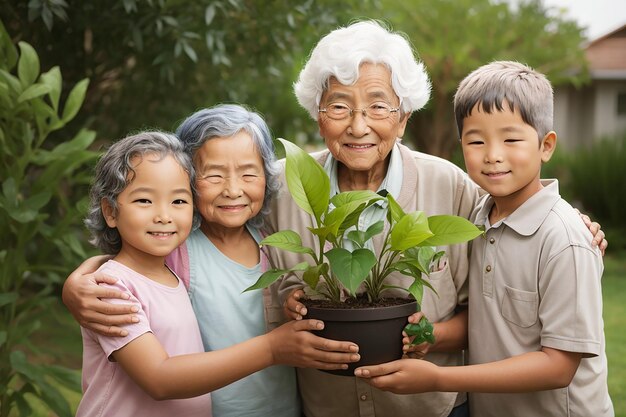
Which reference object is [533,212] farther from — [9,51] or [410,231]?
[9,51]

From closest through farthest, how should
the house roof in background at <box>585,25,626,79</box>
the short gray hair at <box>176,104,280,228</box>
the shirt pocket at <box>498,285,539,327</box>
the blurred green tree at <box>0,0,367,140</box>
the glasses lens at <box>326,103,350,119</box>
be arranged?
the shirt pocket at <box>498,285,539,327</box>
the short gray hair at <box>176,104,280,228</box>
the glasses lens at <box>326,103,350,119</box>
the blurred green tree at <box>0,0,367,140</box>
the house roof in background at <box>585,25,626,79</box>

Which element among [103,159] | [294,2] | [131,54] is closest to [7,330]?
[103,159]

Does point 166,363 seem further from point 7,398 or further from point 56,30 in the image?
point 56,30

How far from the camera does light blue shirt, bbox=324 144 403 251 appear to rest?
2244 millimetres

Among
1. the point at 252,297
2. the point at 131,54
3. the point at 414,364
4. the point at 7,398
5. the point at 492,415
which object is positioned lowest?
the point at 7,398

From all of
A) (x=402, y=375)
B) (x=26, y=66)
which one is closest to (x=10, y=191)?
(x=26, y=66)

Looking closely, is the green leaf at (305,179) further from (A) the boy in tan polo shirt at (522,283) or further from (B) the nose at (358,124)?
(A) the boy in tan polo shirt at (522,283)

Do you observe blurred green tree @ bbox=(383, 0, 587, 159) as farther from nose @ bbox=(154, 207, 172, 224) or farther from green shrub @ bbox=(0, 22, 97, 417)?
nose @ bbox=(154, 207, 172, 224)

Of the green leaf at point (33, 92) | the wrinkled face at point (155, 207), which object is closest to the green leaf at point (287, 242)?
the wrinkled face at point (155, 207)

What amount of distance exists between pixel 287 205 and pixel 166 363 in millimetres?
664

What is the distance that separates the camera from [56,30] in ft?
14.3

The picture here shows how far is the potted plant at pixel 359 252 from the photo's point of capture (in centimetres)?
186

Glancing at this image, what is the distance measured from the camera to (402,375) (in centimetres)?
192

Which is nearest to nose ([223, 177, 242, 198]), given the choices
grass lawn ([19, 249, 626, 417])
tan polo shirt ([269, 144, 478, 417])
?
tan polo shirt ([269, 144, 478, 417])
